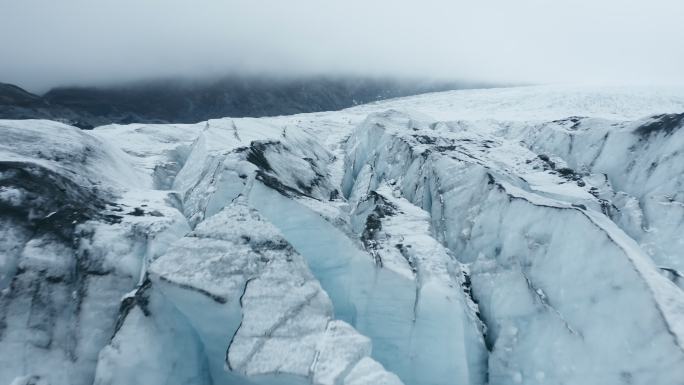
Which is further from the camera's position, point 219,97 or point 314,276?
point 219,97

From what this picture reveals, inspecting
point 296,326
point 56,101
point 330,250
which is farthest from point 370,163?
point 56,101

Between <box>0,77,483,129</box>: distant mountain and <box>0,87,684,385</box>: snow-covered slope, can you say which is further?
<box>0,77,483,129</box>: distant mountain

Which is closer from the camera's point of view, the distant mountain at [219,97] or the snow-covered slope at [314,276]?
the snow-covered slope at [314,276]

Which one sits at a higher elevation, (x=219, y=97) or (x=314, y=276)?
(x=314, y=276)
